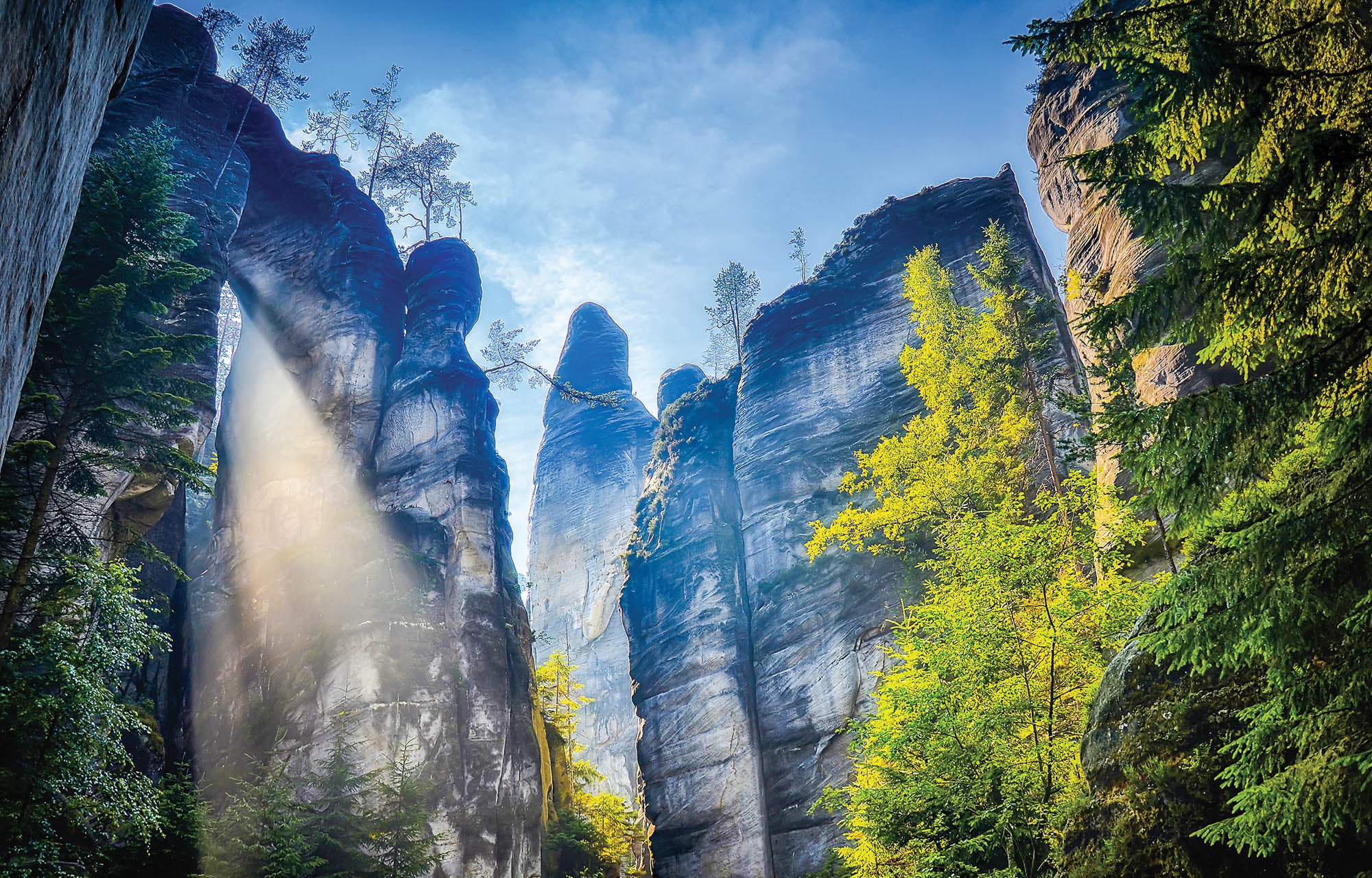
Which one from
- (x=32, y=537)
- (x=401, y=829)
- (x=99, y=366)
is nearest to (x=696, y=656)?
(x=401, y=829)

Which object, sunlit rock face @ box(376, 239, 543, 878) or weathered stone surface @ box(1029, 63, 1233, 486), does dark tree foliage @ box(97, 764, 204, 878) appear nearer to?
sunlit rock face @ box(376, 239, 543, 878)

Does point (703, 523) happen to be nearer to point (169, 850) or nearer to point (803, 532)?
point (803, 532)

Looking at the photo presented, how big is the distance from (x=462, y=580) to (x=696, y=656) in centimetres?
798

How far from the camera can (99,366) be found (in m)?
12.3

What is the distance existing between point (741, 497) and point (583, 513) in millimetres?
29326

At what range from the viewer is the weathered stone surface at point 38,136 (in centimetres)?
312

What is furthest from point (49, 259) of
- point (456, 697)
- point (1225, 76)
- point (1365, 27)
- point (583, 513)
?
point (583, 513)

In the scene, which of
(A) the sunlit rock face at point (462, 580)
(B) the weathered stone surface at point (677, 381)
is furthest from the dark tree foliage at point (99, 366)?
(B) the weathered stone surface at point (677, 381)

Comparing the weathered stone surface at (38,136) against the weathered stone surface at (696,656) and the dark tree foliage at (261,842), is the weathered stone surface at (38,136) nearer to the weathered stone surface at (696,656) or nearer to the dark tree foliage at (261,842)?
the dark tree foliage at (261,842)

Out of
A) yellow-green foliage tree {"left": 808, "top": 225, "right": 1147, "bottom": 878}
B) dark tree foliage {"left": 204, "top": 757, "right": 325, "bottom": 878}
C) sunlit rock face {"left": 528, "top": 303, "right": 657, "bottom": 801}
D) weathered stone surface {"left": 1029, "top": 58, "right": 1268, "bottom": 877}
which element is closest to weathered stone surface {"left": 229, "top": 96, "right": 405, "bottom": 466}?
dark tree foliage {"left": 204, "top": 757, "right": 325, "bottom": 878}

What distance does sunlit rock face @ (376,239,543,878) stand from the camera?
69.9 ft

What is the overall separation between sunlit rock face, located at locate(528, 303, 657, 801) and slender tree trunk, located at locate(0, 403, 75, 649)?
1529 inches

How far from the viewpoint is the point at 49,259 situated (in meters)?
4.52

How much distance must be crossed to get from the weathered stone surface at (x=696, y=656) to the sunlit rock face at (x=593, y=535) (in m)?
20.5
